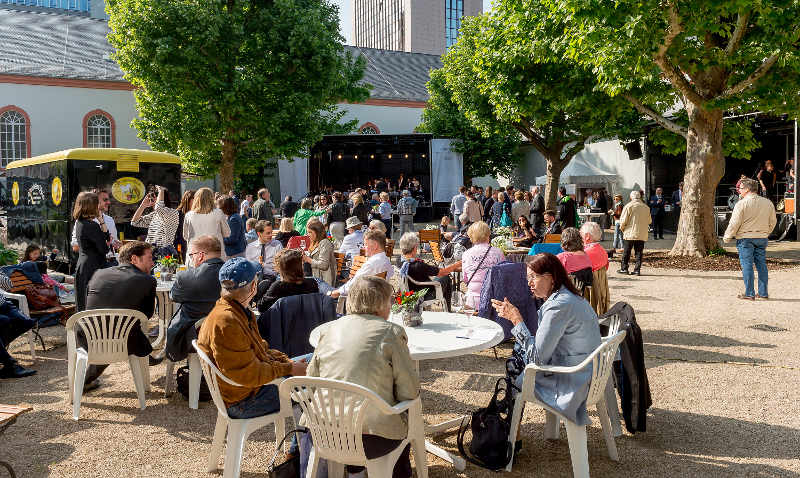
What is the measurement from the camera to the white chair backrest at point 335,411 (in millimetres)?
2664

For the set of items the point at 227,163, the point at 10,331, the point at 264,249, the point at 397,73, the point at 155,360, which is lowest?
the point at 155,360

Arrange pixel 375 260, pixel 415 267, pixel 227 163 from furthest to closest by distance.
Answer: pixel 227 163
pixel 415 267
pixel 375 260

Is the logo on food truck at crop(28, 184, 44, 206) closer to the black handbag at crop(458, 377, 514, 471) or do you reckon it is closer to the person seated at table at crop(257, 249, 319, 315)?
the person seated at table at crop(257, 249, 319, 315)

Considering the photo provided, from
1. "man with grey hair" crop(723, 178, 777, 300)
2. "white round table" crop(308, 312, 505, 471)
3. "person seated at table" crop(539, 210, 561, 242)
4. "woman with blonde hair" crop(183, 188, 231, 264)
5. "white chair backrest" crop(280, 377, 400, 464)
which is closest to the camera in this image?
"white chair backrest" crop(280, 377, 400, 464)

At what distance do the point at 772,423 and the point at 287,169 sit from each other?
82.9 feet

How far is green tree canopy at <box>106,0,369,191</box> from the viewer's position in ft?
62.7

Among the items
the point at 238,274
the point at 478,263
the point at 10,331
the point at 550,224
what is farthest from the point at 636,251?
the point at 10,331

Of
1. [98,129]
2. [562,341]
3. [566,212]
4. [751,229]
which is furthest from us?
[98,129]

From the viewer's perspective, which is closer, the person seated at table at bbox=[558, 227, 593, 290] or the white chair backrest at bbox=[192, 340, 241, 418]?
the white chair backrest at bbox=[192, 340, 241, 418]

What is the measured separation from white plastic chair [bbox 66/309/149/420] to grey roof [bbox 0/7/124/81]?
28570 mm

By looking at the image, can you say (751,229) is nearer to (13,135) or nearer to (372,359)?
(372,359)

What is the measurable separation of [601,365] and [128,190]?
10350 mm

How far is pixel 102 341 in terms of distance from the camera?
464cm

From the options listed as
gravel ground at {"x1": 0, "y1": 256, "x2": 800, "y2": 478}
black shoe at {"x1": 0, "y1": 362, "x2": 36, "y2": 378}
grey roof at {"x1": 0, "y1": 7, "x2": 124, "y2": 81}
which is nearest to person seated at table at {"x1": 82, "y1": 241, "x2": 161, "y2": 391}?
gravel ground at {"x1": 0, "y1": 256, "x2": 800, "y2": 478}
